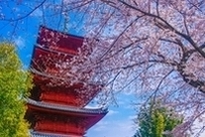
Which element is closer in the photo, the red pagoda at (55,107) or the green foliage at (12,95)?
the green foliage at (12,95)

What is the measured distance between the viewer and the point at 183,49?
5.12 metres

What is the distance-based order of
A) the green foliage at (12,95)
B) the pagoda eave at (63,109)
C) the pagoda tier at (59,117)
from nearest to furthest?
1. the green foliage at (12,95)
2. the pagoda eave at (63,109)
3. the pagoda tier at (59,117)

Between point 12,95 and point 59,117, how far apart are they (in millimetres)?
3831

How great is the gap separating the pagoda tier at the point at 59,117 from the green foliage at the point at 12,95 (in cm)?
188

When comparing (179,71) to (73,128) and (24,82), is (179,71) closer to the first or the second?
(24,82)

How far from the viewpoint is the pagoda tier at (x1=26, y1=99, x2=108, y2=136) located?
20.3 m

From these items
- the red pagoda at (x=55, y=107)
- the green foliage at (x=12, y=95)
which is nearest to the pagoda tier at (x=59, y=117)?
the red pagoda at (x=55, y=107)

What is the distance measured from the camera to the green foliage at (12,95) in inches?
691

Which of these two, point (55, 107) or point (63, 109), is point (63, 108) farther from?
point (55, 107)

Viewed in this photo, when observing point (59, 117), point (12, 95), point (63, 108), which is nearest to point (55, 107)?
point (63, 108)

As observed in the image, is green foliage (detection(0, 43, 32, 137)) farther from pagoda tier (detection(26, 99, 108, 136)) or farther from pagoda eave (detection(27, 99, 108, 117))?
pagoda tier (detection(26, 99, 108, 136))

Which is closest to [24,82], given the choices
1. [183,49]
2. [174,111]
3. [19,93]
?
[19,93]

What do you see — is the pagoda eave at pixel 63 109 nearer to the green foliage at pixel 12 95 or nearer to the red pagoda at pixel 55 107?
the red pagoda at pixel 55 107

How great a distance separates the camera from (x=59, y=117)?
21.0m
